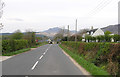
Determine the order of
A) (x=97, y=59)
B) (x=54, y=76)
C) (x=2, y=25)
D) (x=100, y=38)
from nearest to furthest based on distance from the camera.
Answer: (x=54, y=76) < (x=97, y=59) < (x=2, y=25) < (x=100, y=38)

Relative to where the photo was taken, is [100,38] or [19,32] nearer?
[100,38]

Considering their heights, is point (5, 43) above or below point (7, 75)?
above

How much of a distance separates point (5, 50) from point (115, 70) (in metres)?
17.8

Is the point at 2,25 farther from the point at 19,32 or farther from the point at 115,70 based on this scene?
the point at 19,32

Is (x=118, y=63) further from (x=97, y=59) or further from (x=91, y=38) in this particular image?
(x=91, y=38)

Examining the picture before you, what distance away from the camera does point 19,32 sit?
76.0 m

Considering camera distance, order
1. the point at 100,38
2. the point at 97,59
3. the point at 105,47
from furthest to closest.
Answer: the point at 100,38, the point at 97,59, the point at 105,47

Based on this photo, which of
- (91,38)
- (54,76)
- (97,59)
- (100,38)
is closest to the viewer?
(54,76)

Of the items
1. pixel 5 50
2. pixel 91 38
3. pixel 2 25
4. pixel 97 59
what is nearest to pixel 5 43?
pixel 5 50

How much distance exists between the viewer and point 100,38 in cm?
4422

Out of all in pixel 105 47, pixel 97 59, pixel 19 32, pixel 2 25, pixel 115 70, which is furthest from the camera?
pixel 19 32

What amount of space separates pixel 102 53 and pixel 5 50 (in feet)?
50.6

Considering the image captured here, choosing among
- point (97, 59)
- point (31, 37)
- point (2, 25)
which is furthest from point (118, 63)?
point (31, 37)

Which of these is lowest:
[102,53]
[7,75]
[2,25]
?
[7,75]
